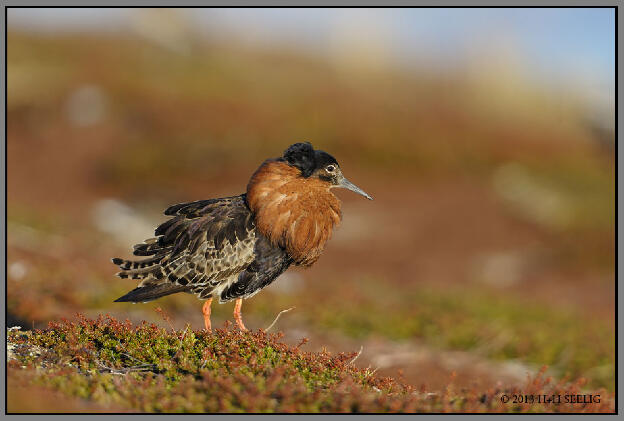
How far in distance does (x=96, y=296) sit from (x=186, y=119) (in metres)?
20.4

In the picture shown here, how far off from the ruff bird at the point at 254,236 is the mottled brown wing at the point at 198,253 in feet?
0.04

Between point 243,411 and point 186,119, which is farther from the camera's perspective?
point 186,119

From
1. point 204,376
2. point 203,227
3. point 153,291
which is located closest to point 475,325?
point 203,227

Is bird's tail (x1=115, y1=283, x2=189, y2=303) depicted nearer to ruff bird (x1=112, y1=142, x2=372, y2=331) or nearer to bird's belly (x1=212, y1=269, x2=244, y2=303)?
ruff bird (x1=112, y1=142, x2=372, y2=331)

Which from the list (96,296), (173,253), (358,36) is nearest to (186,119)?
(96,296)

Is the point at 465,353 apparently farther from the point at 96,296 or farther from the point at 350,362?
the point at 96,296

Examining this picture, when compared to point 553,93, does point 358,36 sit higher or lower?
higher

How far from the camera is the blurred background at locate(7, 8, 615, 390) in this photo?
11719 millimetres

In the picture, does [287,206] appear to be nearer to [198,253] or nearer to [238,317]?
[198,253]

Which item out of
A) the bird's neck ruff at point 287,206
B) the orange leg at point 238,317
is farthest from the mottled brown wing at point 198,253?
the orange leg at point 238,317

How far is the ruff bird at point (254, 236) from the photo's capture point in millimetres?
6785

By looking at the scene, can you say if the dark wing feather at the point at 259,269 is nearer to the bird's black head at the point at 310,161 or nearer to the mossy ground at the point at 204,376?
the mossy ground at the point at 204,376

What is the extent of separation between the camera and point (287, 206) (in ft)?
22.2

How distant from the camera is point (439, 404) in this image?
598 centimetres
